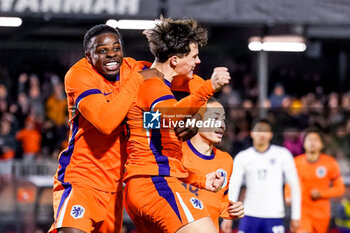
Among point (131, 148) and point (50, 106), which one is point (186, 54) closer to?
point (131, 148)

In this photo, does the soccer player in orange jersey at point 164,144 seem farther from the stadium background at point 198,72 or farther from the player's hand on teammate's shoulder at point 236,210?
the stadium background at point 198,72

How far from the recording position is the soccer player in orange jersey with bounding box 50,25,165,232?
4555 millimetres

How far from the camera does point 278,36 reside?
17516mm

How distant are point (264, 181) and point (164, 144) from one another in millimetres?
3981

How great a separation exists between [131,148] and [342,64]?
17298 mm

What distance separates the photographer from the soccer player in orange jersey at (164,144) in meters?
4.19

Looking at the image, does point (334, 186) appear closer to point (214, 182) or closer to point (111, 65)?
point (214, 182)

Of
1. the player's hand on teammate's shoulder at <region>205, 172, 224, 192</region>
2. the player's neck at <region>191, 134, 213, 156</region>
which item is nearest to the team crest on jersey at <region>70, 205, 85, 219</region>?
the player's hand on teammate's shoulder at <region>205, 172, 224, 192</region>

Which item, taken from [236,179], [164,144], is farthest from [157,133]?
[236,179]

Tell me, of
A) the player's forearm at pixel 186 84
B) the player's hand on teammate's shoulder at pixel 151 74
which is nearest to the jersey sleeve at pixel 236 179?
the player's forearm at pixel 186 84

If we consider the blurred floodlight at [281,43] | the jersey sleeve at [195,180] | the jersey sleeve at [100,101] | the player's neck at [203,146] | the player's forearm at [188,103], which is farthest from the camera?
the blurred floodlight at [281,43]

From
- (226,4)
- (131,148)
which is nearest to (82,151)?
(131,148)

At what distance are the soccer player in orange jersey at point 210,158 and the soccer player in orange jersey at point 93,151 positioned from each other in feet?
2.48

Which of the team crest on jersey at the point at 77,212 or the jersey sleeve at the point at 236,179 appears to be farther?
the jersey sleeve at the point at 236,179
